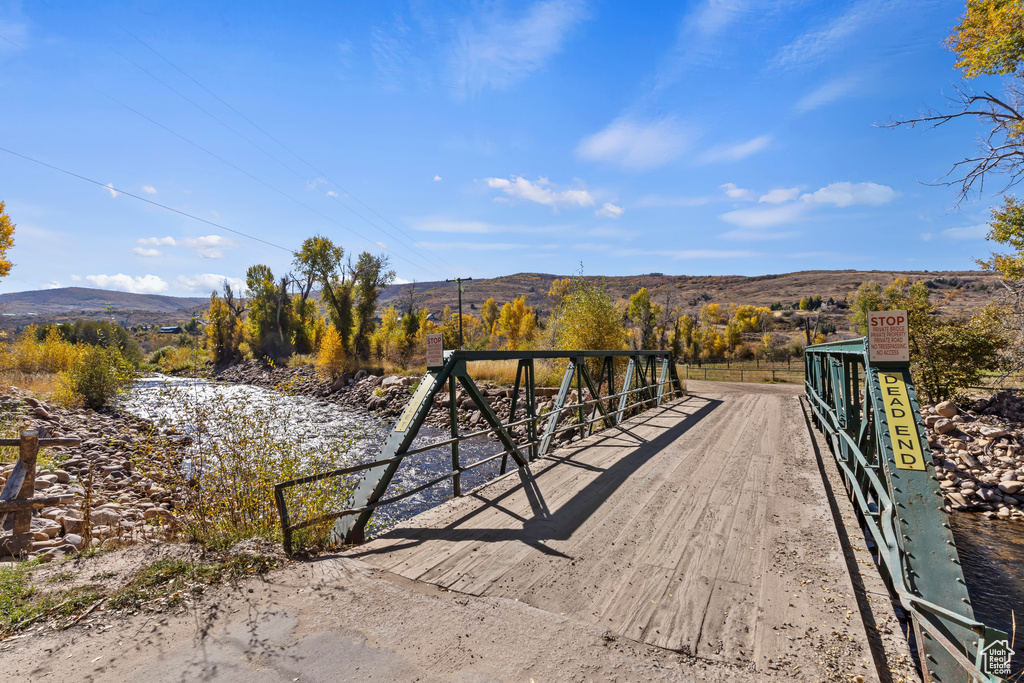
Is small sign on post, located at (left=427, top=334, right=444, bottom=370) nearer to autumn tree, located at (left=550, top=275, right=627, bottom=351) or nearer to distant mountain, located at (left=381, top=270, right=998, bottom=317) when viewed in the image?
autumn tree, located at (left=550, top=275, right=627, bottom=351)

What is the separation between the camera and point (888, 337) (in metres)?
4.15

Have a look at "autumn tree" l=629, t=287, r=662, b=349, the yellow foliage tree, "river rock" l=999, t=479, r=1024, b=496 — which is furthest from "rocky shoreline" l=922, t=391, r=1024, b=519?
the yellow foliage tree

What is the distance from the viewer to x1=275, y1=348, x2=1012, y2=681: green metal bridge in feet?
10.1

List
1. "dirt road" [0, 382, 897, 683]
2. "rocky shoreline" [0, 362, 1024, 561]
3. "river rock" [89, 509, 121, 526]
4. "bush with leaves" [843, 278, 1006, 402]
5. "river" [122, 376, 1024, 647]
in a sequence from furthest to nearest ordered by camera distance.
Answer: "bush with leaves" [843, 278, 1006, 402], "river rock" [89, 509, 121, 526], "river" [122, 376, 1024, 647], "rocky shoreline" [0, 362, 1024, 561], "dirt road" [0, 382, 897, 683]

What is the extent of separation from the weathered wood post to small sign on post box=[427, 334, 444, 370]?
4.39 metres

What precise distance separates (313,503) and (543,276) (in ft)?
485

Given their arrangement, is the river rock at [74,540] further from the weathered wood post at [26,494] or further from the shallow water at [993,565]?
the shallow water at [993,565]

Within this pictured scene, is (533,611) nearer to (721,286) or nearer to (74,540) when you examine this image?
(74,540)

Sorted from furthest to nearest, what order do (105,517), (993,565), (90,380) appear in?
(90,380) < (993,565) < (105,517)

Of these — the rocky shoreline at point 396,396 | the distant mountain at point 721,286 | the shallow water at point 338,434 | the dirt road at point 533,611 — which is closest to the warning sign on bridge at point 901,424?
the dirt road at point 533,611

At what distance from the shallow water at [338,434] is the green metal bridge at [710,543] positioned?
1.20 meters

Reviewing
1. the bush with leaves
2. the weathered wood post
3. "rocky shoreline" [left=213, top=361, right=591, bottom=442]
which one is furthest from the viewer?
"rocky shoreline" [left=213, top=361, right=591, bottom=442]

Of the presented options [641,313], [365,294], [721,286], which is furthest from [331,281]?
[721,286]

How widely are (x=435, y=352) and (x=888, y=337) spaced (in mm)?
4722
